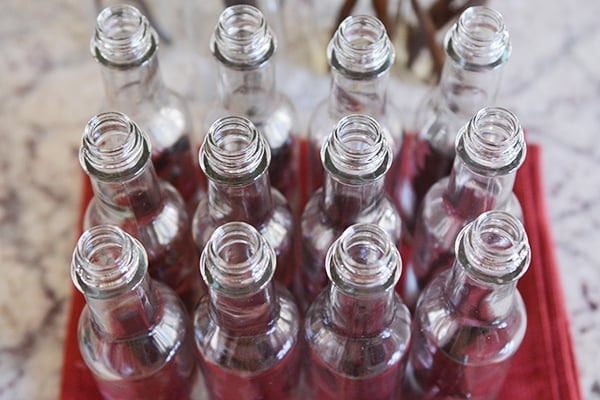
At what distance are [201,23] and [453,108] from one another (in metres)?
0.37

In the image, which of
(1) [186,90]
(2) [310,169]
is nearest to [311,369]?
(2) [310,169]

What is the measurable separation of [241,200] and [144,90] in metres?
0.13

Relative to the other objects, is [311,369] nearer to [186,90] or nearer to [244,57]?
[244,57]

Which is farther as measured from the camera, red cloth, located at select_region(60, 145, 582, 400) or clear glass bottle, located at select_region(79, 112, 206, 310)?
red cloth, located at select_region(60, 145, 582, 400)

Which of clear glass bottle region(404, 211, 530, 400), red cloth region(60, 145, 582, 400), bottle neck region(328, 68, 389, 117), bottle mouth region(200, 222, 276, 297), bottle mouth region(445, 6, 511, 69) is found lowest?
red cloth region(60, 145, 582, 400)

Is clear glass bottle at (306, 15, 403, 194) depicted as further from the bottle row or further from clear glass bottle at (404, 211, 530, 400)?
clear glass bottle at (404, 211, 530, 400)

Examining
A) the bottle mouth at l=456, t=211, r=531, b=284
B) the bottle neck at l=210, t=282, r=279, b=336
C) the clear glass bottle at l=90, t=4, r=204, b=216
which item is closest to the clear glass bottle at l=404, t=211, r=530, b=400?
the bottle mouth at l=456, t=211, r=531, b=284

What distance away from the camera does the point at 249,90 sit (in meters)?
0.61

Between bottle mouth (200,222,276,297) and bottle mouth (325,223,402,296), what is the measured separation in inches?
1.6

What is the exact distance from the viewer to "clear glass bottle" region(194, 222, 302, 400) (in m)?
0.49

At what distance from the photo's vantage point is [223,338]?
0.54 m

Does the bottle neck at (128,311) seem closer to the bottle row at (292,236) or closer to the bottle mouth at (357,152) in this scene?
the bottle row at (292,236)

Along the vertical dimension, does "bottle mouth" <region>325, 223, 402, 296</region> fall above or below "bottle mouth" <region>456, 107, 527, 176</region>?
below

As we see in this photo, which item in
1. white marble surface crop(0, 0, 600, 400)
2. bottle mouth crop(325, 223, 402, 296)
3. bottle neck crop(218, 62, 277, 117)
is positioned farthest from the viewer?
white marble surface crop(0, 0, 600, 400)
